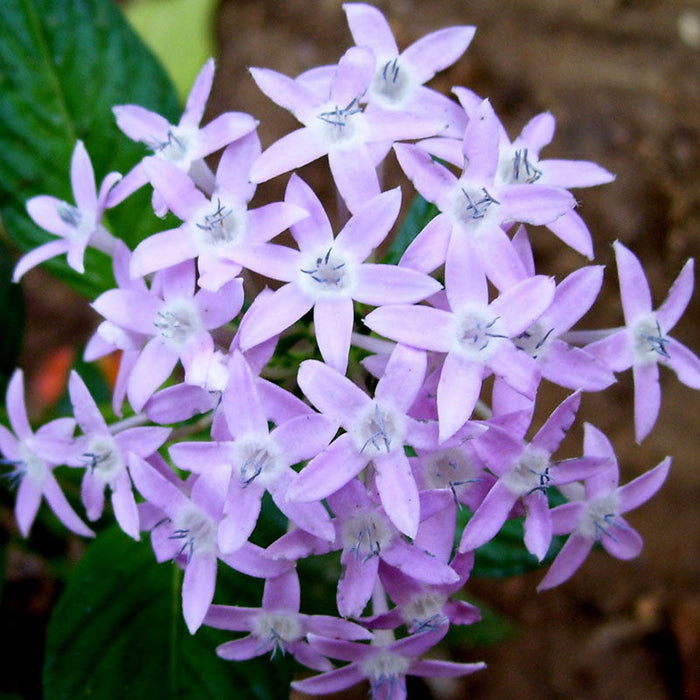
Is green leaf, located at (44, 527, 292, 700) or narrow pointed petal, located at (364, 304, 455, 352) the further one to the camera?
green leaf, located at (44, 527, 292, 700)

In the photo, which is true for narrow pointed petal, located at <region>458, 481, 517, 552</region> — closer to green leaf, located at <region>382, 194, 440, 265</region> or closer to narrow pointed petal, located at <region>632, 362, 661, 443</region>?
narrow pointed petal, located at <region>632, 362, 661, 443</region>

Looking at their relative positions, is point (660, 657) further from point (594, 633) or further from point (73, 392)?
point (73, 392)

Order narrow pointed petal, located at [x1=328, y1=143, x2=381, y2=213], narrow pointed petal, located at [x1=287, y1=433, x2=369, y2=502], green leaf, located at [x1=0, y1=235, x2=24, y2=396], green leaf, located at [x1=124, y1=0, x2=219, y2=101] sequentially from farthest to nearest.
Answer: green leaf, located at [x1=124, y1=0, x2=219, y2=101] → green leaf, located at [x1=0, y1=235, x2=24, y2=396] → narrow pointed petal, located at [x1=328, y1=143, x2=381, y2=213] → narrow pointed petal, located at [x1=287, y1=433, x2=369, y2=502]

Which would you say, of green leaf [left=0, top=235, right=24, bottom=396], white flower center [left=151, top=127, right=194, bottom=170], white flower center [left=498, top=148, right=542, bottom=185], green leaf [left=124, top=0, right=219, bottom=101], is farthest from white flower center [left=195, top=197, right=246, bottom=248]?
green leaf [left=124, top=0, right=219, bottom=101]

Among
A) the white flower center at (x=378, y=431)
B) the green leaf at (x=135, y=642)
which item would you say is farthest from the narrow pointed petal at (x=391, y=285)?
the green leaf at (x=135, y=642)

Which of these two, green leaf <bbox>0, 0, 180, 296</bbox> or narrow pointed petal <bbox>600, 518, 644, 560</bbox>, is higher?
green leaf <bbox>0, 0, 180, 296</bbox>

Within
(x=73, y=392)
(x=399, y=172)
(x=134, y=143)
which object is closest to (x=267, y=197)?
(x=399, y=172)
